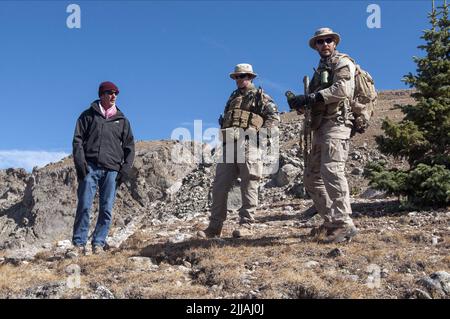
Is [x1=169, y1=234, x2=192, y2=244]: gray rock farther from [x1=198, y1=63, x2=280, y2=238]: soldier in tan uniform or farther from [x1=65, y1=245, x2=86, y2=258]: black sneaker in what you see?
[x1=65, y1=245, x2=86, y2=258]: black sneaker

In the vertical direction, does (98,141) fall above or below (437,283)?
above

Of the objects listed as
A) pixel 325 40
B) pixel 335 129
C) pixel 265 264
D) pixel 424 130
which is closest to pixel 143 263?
pixel 265 264

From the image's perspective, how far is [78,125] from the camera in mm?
6621

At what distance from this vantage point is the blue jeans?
6480 millimetres

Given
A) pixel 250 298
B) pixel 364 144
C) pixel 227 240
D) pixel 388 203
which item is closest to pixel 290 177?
pixel 364 144

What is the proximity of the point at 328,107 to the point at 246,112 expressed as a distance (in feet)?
4.19

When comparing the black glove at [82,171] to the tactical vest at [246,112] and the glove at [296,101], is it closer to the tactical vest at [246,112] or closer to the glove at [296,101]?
the tactical vest at [246,112]

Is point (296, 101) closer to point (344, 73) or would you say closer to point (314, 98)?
point (314, 98)

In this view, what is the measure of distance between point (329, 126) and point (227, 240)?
2.12 meters

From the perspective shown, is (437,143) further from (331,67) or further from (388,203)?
(331,67)

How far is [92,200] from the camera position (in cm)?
666

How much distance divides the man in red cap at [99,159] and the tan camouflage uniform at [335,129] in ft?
8.88
